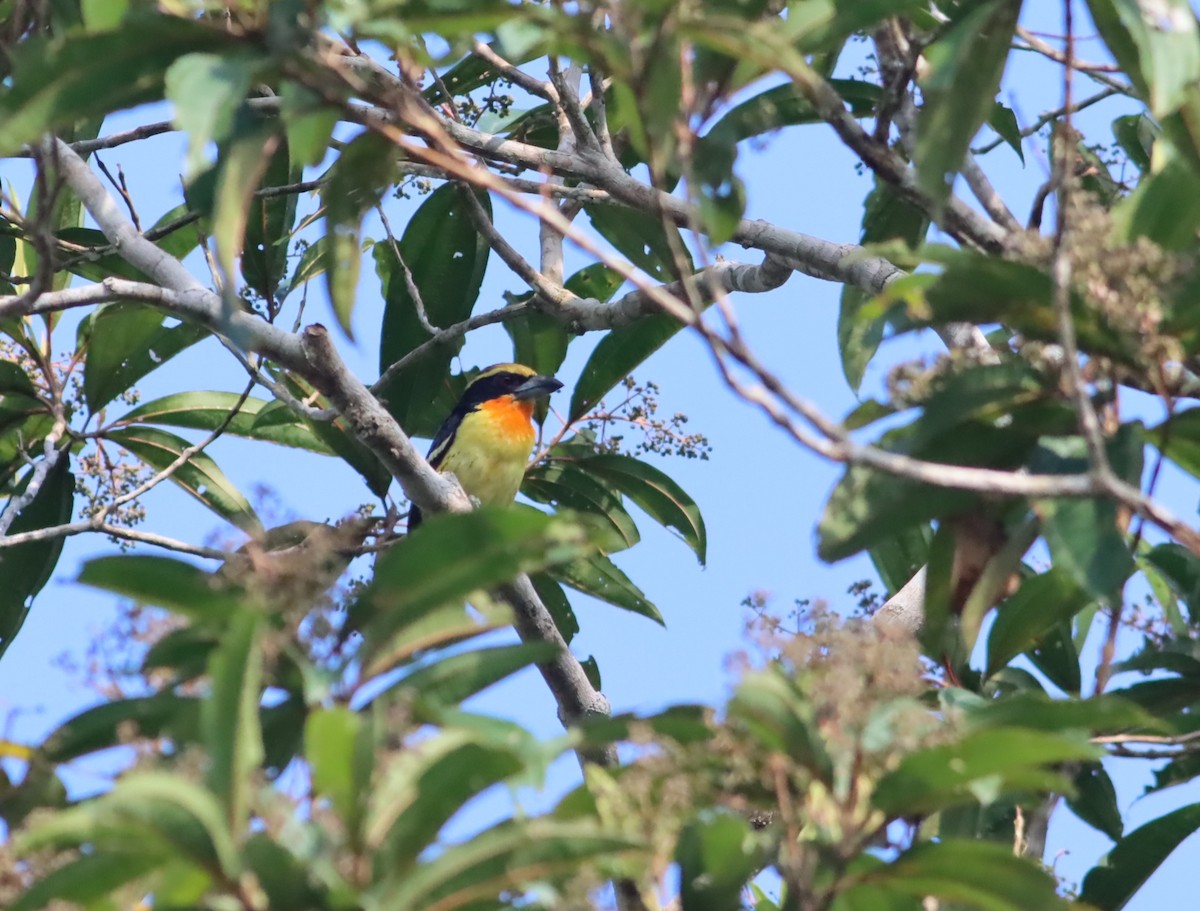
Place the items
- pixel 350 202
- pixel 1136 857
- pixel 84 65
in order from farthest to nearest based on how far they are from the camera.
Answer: pixel 1136 857 < pixel 350 202 < pixel 84 65

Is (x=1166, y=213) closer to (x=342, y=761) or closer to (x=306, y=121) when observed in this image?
(x=306, y=121)

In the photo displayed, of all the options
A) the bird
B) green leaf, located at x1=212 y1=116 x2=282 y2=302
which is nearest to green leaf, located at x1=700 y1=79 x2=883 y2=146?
green leaf, located at x1=212 y1=116 x2=282 y2=302

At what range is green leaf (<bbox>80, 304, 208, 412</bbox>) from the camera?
5516 mm

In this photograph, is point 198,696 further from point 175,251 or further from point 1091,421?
point 175,251

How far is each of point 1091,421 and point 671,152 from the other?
2.48 feet

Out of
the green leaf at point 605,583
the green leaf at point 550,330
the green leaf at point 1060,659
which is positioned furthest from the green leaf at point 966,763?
the green leaf at point 550,330

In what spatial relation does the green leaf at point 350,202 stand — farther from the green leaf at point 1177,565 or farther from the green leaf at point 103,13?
the green leaf at point 1177,565

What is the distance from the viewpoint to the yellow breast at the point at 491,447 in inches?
268

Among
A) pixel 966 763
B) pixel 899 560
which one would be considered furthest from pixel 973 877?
pixel 899 560

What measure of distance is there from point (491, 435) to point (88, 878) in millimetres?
5215

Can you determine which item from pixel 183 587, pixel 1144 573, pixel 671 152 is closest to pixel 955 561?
pixel 671 152

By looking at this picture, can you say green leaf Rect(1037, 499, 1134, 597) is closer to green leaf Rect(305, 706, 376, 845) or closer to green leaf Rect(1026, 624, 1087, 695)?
green leaf Rect(305, 706, 376, 845)

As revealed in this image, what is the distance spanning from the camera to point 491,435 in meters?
7.09

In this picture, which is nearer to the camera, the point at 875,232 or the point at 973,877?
the point at 973,877
